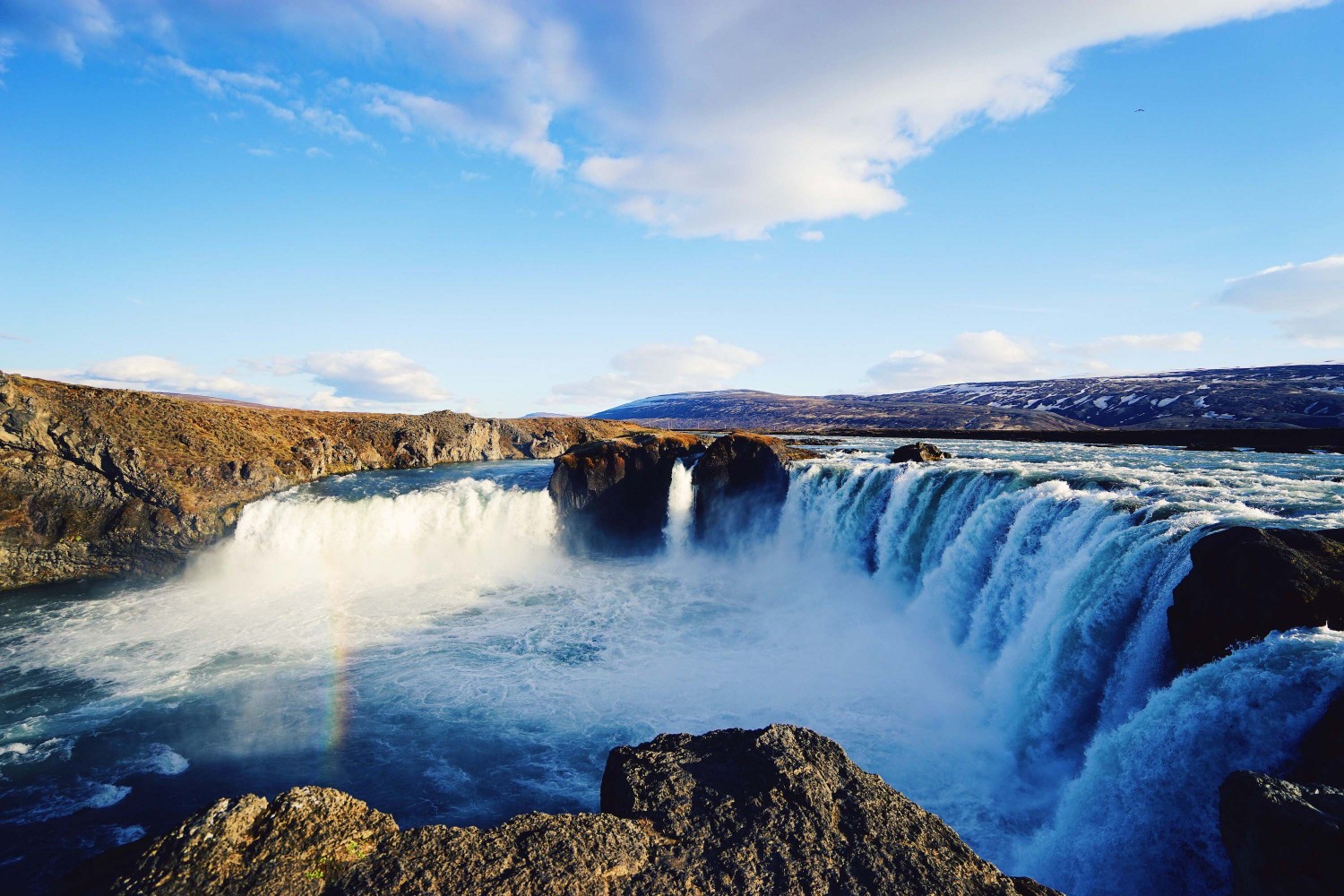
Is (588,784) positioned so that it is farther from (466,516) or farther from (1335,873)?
(466,516)

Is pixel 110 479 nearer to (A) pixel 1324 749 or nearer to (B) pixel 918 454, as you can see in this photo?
(B) pixel 918 454

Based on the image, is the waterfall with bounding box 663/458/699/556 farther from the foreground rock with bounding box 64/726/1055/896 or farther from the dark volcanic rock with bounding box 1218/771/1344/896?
the dark volcanic rock with bounding box 1218/771/1344/896

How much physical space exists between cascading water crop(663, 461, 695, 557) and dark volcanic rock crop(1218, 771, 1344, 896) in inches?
1031

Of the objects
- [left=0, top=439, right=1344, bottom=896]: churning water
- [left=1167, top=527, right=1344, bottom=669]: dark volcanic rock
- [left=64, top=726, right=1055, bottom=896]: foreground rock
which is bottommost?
[left=0, top=439, right=1344, bottom=896]: churning water

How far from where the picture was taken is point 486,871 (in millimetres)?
4734

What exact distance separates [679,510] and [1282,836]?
27.6 metres

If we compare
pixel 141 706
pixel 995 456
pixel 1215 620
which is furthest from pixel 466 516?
pixel 1215 620

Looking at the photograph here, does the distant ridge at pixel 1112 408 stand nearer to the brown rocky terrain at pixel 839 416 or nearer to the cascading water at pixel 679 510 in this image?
the brown rocky terrain at pixel 839 416

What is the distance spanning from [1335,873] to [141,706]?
2111cm

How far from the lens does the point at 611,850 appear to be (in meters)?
5.05

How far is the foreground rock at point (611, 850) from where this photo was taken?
4543 mm

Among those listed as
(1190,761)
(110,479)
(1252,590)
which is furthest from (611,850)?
(110,479)

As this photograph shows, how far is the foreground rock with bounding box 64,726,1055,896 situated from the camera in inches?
179

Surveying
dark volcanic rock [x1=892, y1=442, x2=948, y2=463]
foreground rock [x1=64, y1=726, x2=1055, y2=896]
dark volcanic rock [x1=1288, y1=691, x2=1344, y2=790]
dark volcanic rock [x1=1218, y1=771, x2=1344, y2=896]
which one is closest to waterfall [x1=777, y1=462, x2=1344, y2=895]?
dark volcanic rock [x1=1288, y1=691, x2=1344, y2=790]
